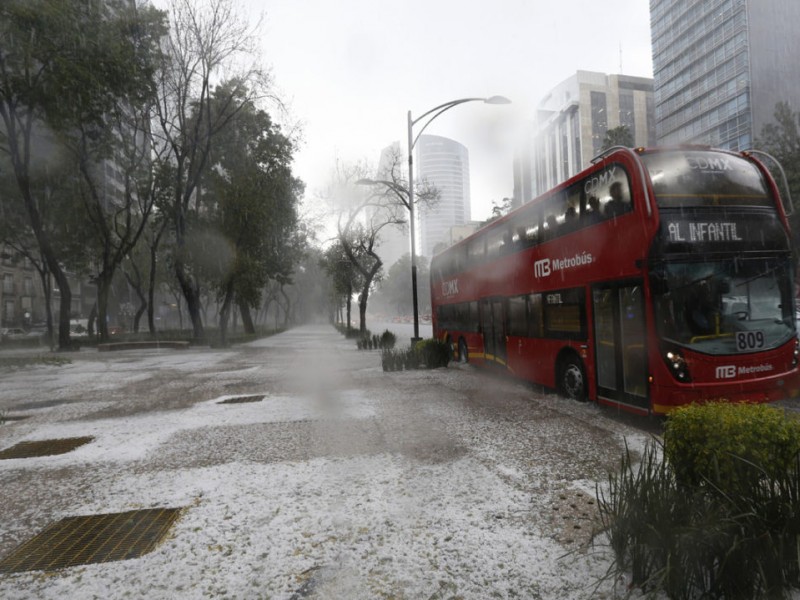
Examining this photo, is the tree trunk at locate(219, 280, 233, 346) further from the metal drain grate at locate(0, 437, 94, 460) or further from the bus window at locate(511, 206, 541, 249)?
the metal drain grate at locate(0, 437, 94, 460)

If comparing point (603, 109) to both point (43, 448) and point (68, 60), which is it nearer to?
point (68, 60)

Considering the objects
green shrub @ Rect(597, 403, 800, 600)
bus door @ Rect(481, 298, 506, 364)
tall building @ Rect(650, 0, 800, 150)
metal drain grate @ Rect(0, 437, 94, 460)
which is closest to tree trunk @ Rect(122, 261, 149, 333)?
bus door @ Rect(481, 298, 506, 364)

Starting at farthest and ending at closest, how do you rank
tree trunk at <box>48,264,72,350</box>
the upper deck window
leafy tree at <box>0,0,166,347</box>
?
tree trunk at <box>48,264,72,350</box> → leafy tree at <box>0,0,166,347</box> → the upper deck window

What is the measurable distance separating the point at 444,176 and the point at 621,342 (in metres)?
16.8

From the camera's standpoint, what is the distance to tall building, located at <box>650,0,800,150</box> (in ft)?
155

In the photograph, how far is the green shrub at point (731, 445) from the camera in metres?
2.71

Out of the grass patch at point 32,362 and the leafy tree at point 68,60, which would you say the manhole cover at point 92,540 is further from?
the leafy tree at point 68,60

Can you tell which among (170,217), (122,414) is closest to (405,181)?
(170,217)

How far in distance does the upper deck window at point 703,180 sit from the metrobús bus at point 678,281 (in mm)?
16

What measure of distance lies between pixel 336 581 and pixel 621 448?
376 centimetres

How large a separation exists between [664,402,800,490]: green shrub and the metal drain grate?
6.54 meters

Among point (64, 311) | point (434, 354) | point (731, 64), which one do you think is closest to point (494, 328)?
point (434, 354)

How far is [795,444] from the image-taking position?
2756 millimetres

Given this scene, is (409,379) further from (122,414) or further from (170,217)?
(170,217)
